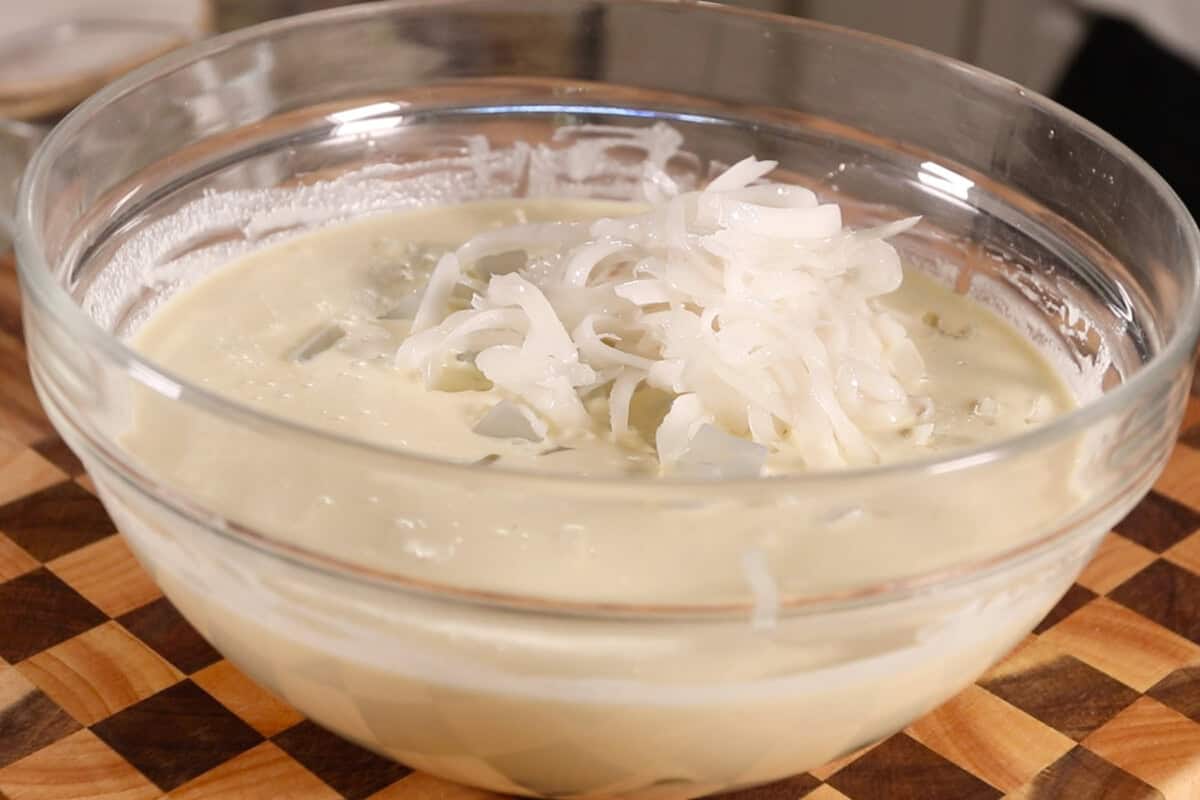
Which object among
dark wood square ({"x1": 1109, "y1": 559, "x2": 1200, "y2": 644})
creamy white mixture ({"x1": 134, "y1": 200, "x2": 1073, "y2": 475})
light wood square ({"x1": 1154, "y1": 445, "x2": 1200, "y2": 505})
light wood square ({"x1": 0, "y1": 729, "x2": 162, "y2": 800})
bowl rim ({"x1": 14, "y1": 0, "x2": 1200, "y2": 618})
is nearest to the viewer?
bowl rim ({"x1": 14, "y1": 0, "x2": 1200, "y2": 618})

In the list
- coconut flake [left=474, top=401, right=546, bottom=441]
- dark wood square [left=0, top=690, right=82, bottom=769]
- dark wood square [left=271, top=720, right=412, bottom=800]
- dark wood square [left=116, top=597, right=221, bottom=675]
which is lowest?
dark wood square [left=271, top=720, right=412, bottom=800]

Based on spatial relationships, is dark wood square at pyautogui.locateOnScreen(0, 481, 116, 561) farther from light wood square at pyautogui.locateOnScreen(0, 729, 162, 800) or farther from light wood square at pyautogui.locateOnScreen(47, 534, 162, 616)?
light wood square at pyautogui.locateOnScreen(0, 729, 162, 800)

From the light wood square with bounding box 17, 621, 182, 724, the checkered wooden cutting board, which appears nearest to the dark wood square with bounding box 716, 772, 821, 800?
the checkered wooden cutting board

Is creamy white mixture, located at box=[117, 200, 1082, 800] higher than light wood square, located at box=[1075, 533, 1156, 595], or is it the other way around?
light wood square, located at box=[1075, 533, 1156, 595]

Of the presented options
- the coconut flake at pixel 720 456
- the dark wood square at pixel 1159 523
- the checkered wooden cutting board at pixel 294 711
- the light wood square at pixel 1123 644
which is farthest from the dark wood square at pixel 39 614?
the dark wood square at pixel 1159 523

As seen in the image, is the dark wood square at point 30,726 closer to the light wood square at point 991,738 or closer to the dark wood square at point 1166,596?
the light wood square at point 991,738

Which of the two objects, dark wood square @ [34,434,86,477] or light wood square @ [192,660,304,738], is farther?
dark wood square @ [34,434,86,477]

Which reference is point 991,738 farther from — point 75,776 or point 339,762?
point 75,776
